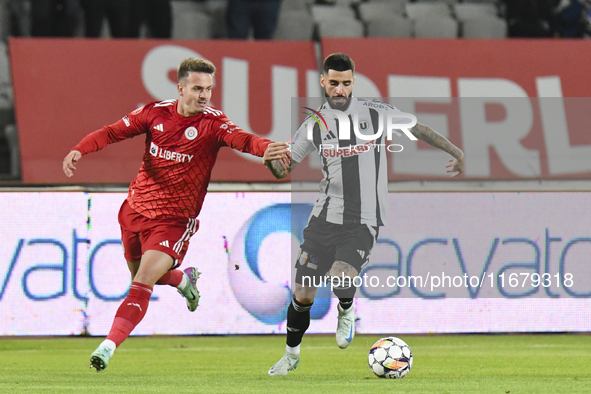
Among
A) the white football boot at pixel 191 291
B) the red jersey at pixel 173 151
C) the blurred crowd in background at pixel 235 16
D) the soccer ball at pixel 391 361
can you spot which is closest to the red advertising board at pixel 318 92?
the blurred crowd in background at pixel 235 16

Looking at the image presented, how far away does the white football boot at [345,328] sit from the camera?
6.33m

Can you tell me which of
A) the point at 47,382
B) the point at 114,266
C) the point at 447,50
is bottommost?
the point at 47,382

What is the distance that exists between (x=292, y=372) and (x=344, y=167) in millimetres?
1461

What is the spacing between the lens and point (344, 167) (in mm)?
6312

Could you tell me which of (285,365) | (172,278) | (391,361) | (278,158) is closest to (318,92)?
(172,278)

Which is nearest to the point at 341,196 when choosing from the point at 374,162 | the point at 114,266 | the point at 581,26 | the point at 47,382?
the point at 374,162

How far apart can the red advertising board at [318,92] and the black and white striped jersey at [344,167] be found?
4.01 metres

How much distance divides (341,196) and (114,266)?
3362 millimetres

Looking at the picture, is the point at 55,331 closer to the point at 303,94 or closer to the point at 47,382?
the point at 47,382

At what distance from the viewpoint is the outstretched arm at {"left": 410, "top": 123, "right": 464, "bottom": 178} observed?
20.8 ft

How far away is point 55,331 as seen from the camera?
883 cm

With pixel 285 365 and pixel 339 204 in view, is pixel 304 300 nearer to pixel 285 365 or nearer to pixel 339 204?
pixel 285 365

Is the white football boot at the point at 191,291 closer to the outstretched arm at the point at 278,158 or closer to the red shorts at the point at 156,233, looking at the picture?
the red shorts at the point at 156,233

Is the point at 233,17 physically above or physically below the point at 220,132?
above
